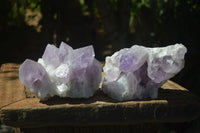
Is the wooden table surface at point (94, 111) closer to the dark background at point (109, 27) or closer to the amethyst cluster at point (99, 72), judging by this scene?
the amethyst cluster at point (99, 72)

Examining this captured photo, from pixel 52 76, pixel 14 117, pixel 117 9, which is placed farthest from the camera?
pixel 117 9

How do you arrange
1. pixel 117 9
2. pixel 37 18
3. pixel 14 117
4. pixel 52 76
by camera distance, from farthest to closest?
pixel 37 18 < pixel 117 9 < pixel 52 76 < pixel 14 117

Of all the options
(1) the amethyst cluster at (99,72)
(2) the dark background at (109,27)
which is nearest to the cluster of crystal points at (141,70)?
(1) the amethyst cluster at (99,72)

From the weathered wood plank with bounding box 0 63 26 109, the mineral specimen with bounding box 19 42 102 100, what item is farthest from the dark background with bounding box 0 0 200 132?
the mineral specimen with bounding box 19 42 102 100

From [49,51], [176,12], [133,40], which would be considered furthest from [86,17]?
[49,51]

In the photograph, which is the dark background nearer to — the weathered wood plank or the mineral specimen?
the weathered wood plank

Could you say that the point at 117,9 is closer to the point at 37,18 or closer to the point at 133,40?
the point at 133,40
